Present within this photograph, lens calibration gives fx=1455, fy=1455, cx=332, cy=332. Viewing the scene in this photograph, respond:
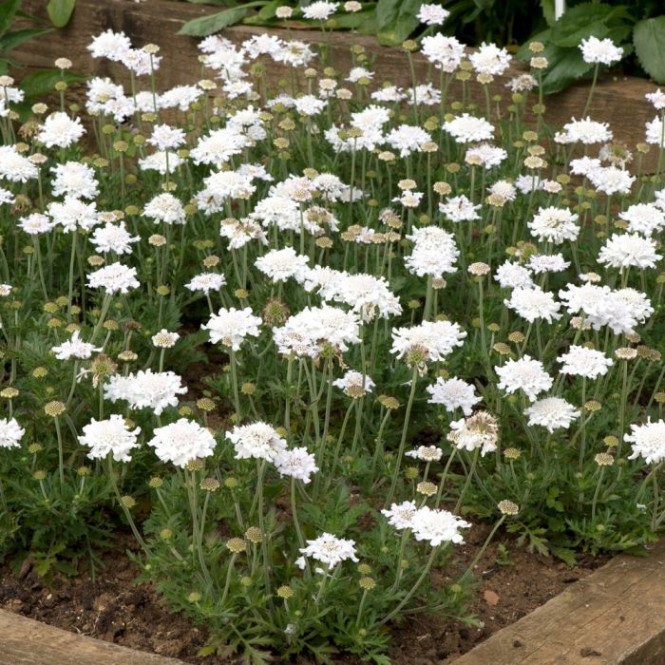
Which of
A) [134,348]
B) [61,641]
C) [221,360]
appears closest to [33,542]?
[61,641]

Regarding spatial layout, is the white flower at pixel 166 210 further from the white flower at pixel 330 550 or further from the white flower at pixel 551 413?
the white flower at pixel 330 550

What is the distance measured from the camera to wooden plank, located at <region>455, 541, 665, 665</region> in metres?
3.27

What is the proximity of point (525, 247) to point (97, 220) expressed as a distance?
1.27 m

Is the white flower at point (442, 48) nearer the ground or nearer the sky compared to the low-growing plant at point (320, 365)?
nearer the sky

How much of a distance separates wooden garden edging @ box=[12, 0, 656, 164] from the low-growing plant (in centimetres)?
41

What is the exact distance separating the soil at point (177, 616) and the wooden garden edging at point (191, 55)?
2554mm

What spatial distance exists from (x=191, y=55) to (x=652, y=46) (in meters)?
2.19

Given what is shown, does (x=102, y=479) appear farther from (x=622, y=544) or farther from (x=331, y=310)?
(x=622, y=544)

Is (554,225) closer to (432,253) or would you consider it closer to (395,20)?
(432,253)

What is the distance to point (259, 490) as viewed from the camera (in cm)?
325

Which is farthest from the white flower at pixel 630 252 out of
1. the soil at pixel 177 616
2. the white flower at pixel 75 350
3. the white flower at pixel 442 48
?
the white flower at pixel 75 350

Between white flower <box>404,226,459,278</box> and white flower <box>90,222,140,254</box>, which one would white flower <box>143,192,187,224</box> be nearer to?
white flower <box>90,222,140,254</box>

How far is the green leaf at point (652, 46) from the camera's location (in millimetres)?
5840

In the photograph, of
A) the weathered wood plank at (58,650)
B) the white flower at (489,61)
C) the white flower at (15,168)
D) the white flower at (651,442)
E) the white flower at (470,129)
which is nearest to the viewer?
the weathered wood plank at (58,650)
